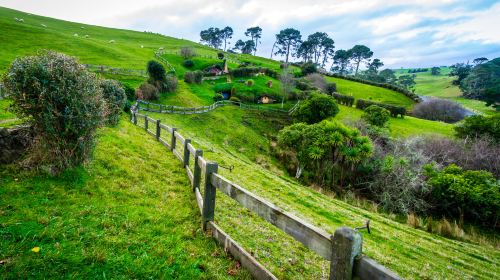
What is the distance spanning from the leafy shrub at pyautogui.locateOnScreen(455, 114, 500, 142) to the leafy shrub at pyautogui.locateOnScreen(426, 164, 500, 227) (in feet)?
57.9

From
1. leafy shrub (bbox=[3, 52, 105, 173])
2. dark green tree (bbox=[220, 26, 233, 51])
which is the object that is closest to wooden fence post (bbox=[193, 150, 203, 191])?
leafy shrub (bbox=[3, 52, 105, 173])

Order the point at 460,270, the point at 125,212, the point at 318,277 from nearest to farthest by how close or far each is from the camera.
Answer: the point at 318,277 < the point at 125,212 < the point at 460,270

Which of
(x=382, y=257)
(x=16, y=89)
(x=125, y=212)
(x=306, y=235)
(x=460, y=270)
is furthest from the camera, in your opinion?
(x=460, y=270)

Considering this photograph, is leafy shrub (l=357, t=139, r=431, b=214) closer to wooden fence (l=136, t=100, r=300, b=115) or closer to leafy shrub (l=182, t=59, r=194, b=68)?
wooden fence (l=136, t=100, r=300, b=115)

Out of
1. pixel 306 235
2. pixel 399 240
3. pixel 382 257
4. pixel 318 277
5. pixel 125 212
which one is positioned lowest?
pixel 399 240

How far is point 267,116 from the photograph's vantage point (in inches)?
1953

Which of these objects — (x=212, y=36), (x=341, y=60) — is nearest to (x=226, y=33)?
(x=212, y=36)

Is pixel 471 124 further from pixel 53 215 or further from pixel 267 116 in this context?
pixel 53 215

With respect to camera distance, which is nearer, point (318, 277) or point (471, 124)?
point (318, 277)

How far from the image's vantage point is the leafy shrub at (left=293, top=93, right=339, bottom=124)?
4225cm

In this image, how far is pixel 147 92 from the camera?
37.2 m

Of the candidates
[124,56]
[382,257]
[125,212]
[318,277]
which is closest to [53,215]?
[125,212]

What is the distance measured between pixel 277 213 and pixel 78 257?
3.35 meters

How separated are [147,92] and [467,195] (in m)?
37.1
